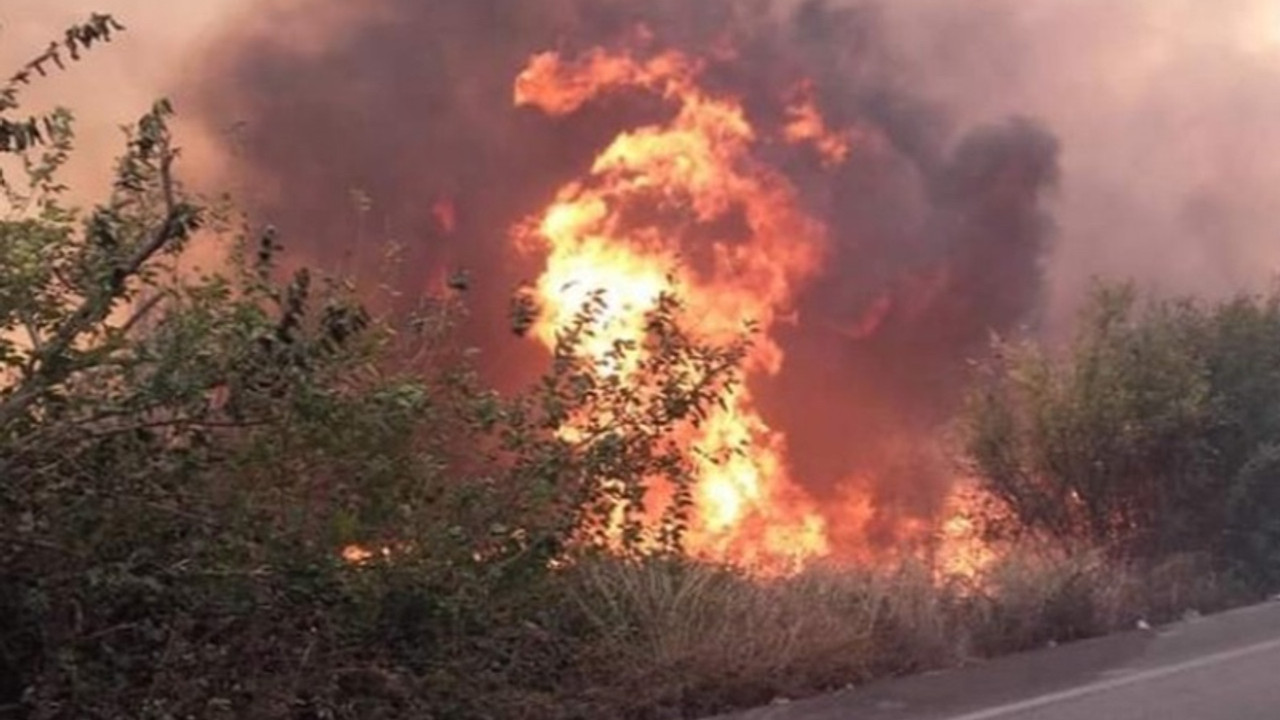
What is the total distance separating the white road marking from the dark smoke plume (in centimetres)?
358

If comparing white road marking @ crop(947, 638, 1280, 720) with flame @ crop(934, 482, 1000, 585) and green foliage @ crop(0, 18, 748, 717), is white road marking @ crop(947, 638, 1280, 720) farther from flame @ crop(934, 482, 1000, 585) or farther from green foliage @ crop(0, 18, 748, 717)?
green foliage @ crop(0, 18, 748, 717)

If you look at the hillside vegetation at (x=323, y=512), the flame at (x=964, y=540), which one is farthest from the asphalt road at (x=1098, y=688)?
the flame at (x=964, y=540)

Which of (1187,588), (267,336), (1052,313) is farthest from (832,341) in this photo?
(267,336)

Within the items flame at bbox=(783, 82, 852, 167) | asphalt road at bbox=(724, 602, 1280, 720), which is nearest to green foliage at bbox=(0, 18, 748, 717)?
asphalt road at bbox=(724, 602, 1280, 720)

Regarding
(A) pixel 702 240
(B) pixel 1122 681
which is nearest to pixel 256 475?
(B) pixel 1122 681

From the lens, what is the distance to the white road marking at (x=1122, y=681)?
25.6ft

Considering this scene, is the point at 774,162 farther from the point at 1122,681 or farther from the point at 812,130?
the point at 1122,681

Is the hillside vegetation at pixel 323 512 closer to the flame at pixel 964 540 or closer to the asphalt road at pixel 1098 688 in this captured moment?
the asphalt road at pixel 1098 688

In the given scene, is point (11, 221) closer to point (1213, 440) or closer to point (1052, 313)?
point (1213, 440)

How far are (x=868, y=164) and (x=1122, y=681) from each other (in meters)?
8.76

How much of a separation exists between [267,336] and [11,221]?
4.38ft

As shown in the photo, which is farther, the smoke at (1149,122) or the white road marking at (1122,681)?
the smoke at (1149,122)

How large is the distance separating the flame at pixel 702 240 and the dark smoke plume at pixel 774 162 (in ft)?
0.72

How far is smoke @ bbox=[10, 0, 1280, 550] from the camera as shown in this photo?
42.3 ft
